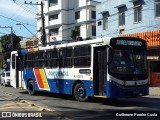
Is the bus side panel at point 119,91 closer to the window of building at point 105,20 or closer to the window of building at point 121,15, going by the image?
the window of building at point 121,15

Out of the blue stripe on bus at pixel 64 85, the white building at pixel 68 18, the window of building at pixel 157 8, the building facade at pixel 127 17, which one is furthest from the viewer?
the white building at pixel 68 18

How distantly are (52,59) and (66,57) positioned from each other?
164 centimetres

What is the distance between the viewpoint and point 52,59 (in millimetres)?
20656

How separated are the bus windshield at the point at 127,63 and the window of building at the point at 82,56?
163 cm

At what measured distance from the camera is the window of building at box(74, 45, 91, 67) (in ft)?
56.8

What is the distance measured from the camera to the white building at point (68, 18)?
6216cm

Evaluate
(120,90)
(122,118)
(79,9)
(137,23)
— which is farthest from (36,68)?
(79,9)

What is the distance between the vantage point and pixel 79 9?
211ft

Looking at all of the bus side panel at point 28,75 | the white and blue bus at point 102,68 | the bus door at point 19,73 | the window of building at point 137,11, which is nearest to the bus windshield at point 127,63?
the white and blue bus at point 102,68

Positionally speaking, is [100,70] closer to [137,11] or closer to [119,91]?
[119,91]

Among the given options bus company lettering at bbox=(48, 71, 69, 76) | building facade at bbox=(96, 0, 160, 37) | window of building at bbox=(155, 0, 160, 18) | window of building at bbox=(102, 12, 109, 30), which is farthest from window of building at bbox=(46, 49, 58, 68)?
window of building at bbox=(102, 12, 109, 30)

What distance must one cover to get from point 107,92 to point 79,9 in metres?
49.7

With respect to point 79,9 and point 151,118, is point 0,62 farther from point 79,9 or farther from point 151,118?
point 151,118

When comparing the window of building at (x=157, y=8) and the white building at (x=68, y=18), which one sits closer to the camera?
the window of building at (x=157, y=8)
